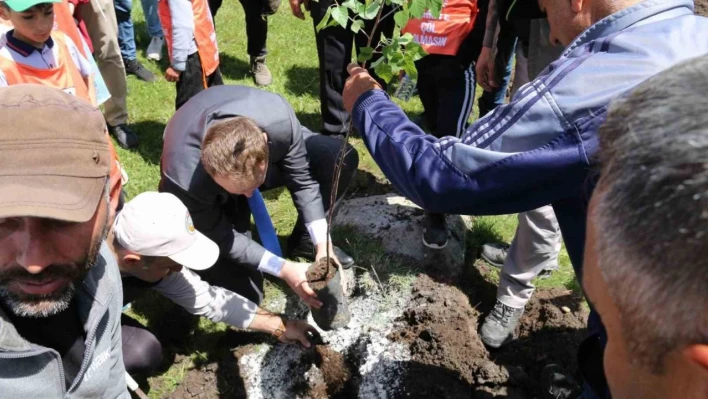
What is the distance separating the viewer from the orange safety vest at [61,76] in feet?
9.54

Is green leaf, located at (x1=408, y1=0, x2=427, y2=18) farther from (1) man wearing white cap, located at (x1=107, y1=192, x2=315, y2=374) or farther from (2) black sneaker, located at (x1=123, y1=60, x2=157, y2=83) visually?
(2) black sneaker, located at (x1=123, y1=60, x2=157, y2=83)

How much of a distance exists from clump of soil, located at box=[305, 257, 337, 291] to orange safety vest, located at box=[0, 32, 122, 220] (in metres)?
1.03

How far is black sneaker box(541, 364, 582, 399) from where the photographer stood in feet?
8.91

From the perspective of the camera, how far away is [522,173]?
5.11 feet

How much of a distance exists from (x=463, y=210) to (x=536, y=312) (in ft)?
5.80

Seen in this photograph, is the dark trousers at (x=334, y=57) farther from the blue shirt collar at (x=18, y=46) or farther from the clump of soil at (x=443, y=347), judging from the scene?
the blue shirt collar at (x=18, y=46)

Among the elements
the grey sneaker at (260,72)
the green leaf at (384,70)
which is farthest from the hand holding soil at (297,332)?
the grey sneaker at (260,72)

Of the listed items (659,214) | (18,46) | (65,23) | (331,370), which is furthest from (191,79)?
(659,214)

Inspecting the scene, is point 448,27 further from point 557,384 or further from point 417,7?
point 557,384

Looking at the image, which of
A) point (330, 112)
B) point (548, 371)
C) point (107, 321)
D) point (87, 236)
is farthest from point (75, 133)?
point (330, 112)

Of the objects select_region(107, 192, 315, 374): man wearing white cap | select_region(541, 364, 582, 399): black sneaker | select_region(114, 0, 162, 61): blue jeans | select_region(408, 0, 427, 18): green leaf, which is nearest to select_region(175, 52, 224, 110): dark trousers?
select_region(114, 0, 162, 61): blue jeans

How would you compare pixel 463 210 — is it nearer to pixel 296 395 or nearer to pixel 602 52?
pixel 602 52

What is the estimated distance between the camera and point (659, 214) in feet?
2.35

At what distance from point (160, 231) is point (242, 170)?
0.49 meters
